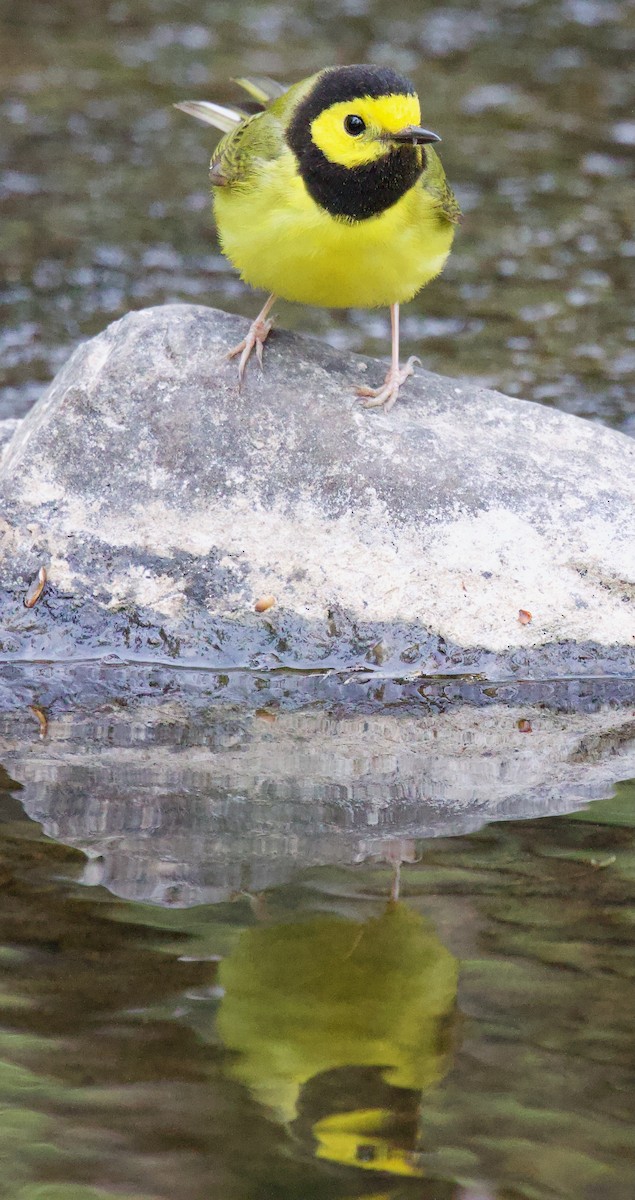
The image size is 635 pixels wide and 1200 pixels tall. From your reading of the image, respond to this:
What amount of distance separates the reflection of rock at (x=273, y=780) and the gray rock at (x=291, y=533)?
1.06 feet

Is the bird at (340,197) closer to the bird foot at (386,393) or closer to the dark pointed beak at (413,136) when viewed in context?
the dark pointed beak at (413,136)

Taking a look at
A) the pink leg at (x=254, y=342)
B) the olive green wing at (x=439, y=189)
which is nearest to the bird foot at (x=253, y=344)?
the pink leg at (x=254, y=342)

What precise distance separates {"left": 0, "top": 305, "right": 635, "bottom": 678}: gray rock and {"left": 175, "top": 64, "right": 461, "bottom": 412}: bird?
0.54 meters

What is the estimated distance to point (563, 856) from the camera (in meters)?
4.34

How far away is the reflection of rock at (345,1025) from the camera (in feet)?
10.8

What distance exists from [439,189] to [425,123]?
627cm

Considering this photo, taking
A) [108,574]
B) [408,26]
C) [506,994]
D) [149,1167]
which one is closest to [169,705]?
[108,574]

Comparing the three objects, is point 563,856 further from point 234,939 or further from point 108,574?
point 108,574

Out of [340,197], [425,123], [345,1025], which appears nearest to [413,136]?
[340,197]

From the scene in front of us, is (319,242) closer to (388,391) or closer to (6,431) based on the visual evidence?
(388,391)

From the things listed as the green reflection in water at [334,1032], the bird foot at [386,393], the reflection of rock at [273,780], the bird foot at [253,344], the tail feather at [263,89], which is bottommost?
the reflection of rock at [273,780]

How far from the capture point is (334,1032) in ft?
11.8

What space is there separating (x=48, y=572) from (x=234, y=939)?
2.02 m

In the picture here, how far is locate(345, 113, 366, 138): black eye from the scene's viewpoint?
5.13 metres
